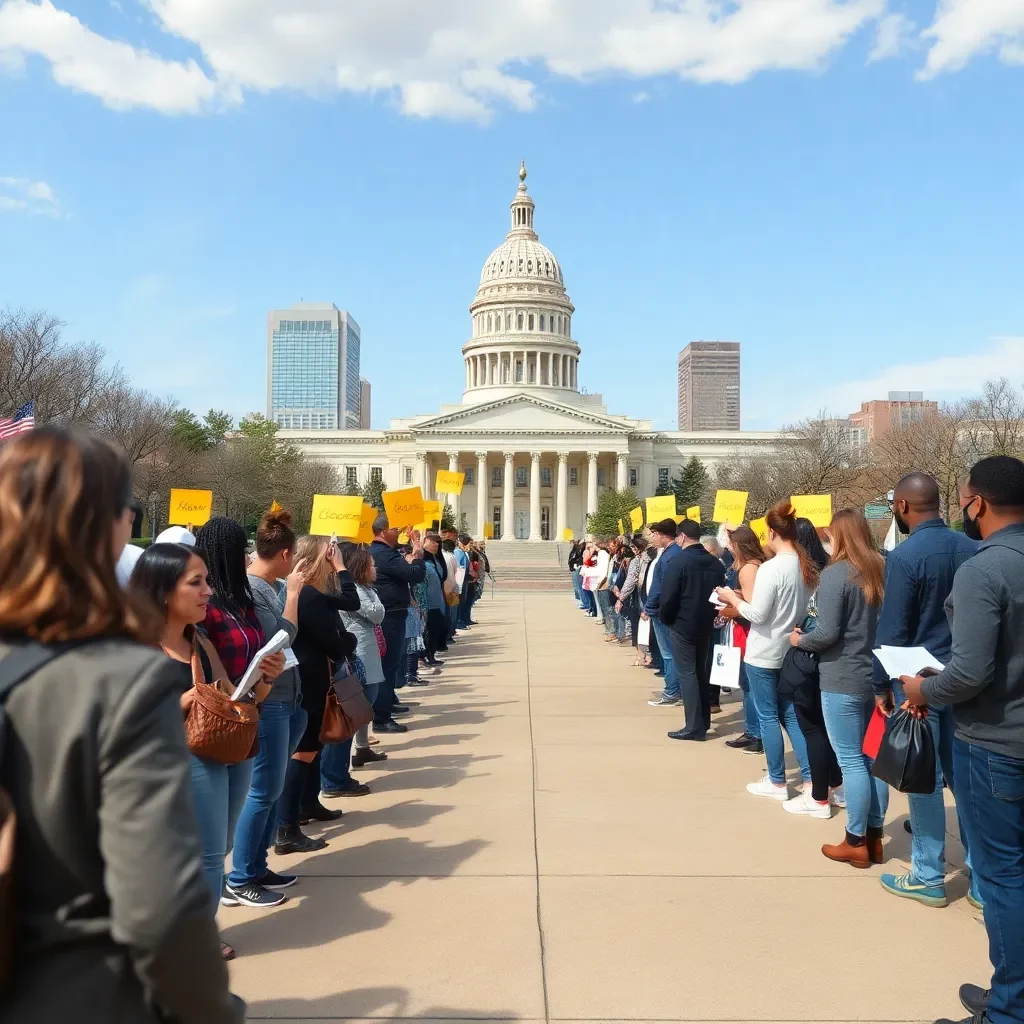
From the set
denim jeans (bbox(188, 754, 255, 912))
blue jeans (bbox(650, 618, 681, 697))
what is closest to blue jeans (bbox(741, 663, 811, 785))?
blue jeans (bbox(650, 618, 681, 697))

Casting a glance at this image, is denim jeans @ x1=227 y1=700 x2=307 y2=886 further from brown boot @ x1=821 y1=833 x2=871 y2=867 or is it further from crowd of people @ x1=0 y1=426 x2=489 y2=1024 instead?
crowd of people @ x1=0 y1=426 x2=489 y2=1024

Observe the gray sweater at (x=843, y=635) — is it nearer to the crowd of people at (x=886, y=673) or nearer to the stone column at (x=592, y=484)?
the crowd of people at (x=886, y=673)

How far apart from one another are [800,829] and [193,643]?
15.0ft

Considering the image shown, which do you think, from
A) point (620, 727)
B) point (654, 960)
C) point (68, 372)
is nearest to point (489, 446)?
point (68, 372)

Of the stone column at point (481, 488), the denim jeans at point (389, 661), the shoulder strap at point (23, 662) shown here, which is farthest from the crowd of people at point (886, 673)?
the stone column at point (481, 488)

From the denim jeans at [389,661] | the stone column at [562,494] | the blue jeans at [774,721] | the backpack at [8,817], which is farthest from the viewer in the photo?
the stone column at [562,494]

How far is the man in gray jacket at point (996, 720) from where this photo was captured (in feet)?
12.6

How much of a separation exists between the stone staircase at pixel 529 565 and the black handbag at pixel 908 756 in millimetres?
41441

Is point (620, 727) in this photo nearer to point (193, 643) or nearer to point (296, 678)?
point (296, 678)

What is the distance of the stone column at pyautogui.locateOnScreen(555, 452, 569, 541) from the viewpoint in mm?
92062

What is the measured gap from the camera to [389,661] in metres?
10.2

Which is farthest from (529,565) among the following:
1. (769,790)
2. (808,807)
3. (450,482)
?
(808,807)

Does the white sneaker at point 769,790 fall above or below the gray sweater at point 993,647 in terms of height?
below

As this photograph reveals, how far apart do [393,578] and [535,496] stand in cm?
7884
